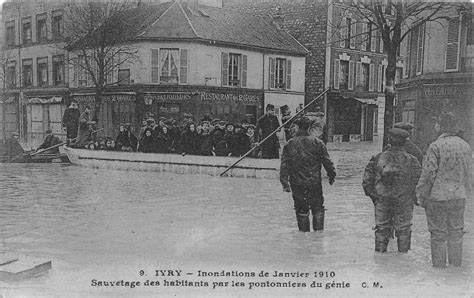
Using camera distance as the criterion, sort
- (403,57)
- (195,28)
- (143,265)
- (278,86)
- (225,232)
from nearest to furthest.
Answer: (143,265) < (225,232) < (278,86) < (195,28) < (403,57)

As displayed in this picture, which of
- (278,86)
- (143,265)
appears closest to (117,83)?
(278,86)

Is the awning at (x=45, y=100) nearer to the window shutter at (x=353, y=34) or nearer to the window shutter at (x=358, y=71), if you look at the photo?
the window shutter at (x=353, y=34)

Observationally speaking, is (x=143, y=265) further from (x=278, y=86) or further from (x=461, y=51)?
(x=461, y=51)

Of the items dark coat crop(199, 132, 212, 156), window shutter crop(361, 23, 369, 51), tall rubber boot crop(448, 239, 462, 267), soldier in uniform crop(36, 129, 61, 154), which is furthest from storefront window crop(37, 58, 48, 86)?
tall rubber boot crop(448, 239, 462, 267)

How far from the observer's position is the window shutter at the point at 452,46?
5.36 metres

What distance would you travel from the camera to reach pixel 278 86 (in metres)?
6.12

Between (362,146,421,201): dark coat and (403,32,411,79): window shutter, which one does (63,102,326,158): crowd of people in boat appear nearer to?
(403,32,411,79): window shutter

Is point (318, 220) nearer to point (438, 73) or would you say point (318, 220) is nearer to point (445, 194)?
point (445, 194)

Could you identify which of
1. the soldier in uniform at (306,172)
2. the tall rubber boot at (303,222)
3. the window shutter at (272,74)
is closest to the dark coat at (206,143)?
the window shutter at (272,74)

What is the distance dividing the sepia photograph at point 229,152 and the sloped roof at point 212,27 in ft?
0.12

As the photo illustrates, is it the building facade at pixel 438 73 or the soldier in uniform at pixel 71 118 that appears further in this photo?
the soldier in uniform at pixel 71 118

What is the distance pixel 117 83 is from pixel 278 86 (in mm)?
1997

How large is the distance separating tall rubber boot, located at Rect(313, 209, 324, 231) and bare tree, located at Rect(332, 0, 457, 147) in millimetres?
1209

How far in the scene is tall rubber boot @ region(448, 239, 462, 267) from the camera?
12.1 feet
